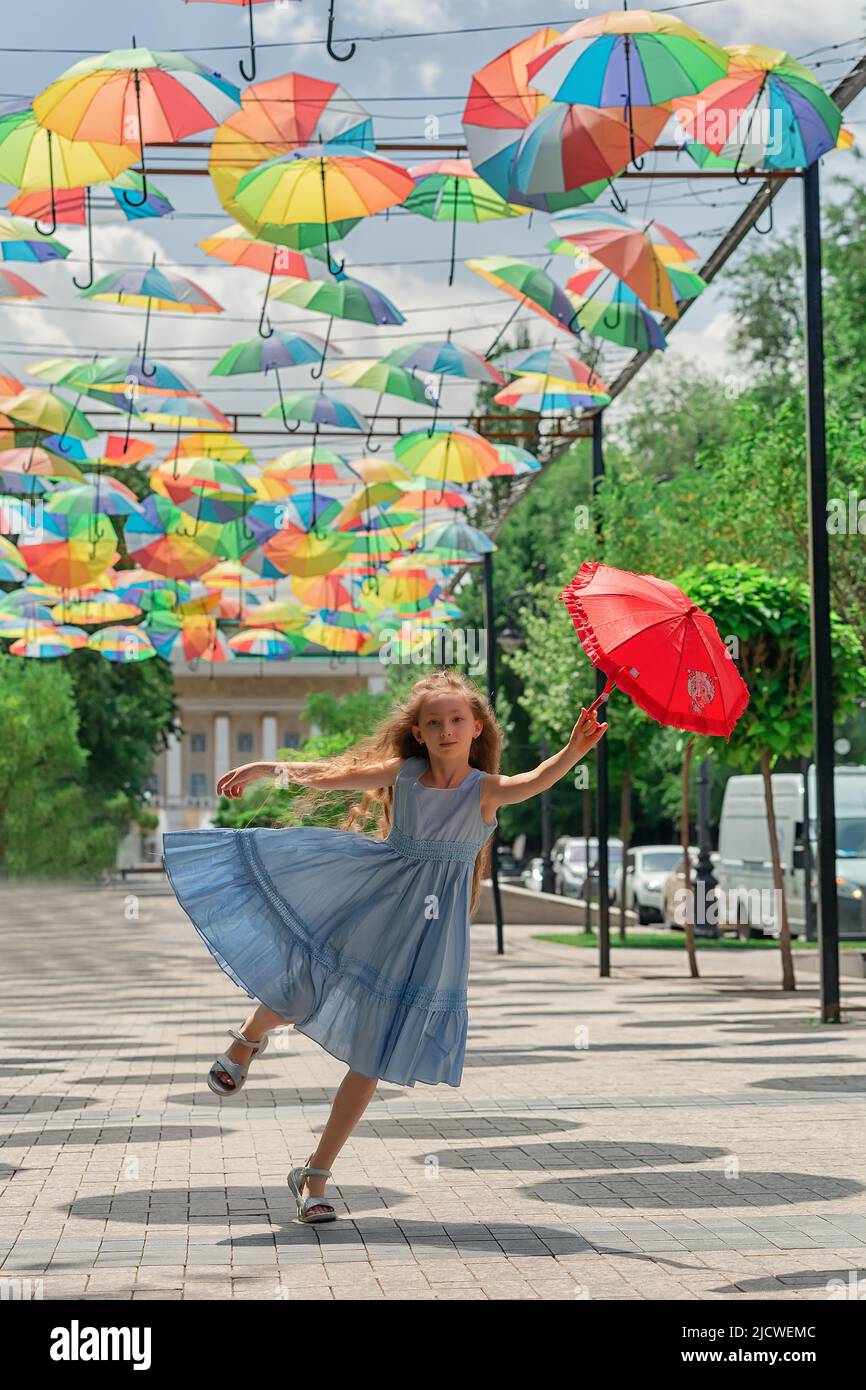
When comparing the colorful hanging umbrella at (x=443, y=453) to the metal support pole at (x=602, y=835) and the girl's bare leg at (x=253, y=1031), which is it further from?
the girl's bare leg at (x=253, y=1031)

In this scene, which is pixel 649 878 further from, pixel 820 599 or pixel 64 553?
pixel 820 599

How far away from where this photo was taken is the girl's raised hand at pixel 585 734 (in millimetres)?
6504

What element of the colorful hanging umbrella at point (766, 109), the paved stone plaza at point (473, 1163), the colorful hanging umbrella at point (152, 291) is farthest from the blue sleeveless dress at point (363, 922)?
the colorful hanging umbrella at point (152, 291)

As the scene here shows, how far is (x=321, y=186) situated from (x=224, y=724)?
10654 centimetres

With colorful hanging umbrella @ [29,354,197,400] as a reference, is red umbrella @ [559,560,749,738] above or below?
below

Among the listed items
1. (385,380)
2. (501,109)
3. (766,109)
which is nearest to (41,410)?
(385,380)

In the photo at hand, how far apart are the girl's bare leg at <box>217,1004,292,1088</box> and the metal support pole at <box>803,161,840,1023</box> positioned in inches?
310

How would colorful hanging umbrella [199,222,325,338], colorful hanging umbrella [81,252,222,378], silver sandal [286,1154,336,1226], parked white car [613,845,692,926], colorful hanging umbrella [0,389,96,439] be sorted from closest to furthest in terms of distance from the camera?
silver sandal [286,1154,336,1226] → colorful hanging umbrella [199,222,325,338] → colorful hanging umbrella [81,252,222,378] → colorful hanging umbrella [0,389,96,439] → parked white car [613,845,692,926]

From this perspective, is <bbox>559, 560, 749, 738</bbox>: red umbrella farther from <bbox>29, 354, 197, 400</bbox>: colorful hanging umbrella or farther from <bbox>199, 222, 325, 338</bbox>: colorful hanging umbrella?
<bbox>29, 354, 197, 400</bbox>: colorful hanging umbrella

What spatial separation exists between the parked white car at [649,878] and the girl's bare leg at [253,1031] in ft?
97.2

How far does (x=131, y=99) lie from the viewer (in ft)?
40.8

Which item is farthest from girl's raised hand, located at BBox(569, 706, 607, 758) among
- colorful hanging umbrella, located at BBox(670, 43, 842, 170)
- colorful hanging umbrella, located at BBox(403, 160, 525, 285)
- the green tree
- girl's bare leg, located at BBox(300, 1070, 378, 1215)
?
the green tree

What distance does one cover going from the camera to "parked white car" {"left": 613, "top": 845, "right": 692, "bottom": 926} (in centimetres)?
3678
